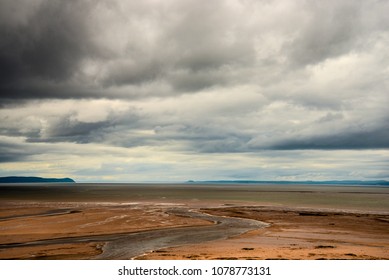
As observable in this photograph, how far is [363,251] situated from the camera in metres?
31.1

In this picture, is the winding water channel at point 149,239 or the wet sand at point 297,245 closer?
the wet sand at point 297,245

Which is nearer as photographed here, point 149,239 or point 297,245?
point 297,245

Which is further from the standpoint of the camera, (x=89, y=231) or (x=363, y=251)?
(x=89, y=231)

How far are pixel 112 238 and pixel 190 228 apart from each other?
1192 cm

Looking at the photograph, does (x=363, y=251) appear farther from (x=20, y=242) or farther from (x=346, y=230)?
(x=20, y=242)

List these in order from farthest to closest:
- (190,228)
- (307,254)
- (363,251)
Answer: (190,228) → (363,251) → (307,254)

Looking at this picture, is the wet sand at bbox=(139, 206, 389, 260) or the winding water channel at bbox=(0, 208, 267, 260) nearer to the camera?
the wet sand at bbox=(139, 206, 389, 260)

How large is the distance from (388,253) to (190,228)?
23822 millimetres

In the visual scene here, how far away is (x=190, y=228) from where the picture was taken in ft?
152

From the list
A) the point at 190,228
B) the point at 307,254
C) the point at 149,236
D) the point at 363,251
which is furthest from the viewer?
the point at 190,228
